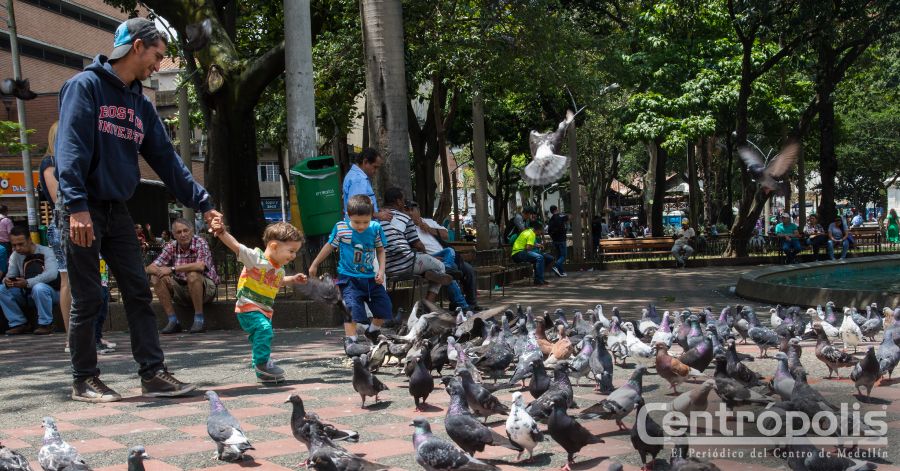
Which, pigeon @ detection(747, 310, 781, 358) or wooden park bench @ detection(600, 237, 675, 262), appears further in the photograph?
wooden park bench @ detection(600, 237, 675, 262)

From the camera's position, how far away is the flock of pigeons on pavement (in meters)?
4.05

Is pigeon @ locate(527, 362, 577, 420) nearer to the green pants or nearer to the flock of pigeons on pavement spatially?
the flock of pigeons on pavement

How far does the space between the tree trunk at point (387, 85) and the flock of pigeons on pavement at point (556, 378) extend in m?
A: 3.09

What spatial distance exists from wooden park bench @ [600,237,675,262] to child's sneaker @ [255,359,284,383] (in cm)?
2044

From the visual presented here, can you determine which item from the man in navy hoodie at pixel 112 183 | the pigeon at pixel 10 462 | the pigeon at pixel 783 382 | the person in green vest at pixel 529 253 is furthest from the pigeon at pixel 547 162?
the pigeon at pixel 10 462

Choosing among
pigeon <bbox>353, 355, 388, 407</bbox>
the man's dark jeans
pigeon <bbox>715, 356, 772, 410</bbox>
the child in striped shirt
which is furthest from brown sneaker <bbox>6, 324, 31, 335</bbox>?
pigeon <bbox>715, 356, 772, 410</bbox>

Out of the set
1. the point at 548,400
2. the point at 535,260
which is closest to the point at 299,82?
the point at 548,400

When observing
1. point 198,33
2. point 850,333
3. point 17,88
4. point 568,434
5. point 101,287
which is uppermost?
point 17,88

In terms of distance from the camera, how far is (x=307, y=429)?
4.36 m

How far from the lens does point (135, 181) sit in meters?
5.64

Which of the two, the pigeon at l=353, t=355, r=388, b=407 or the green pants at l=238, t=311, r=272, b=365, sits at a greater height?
the green pants at l=238, t=311, r=272, b=365

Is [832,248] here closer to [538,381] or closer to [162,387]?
[538,381]

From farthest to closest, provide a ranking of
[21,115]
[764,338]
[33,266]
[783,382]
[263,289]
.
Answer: [21,115] < [33,266] < [764,338] < [263,289] < [783,382]

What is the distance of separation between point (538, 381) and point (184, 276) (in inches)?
252
